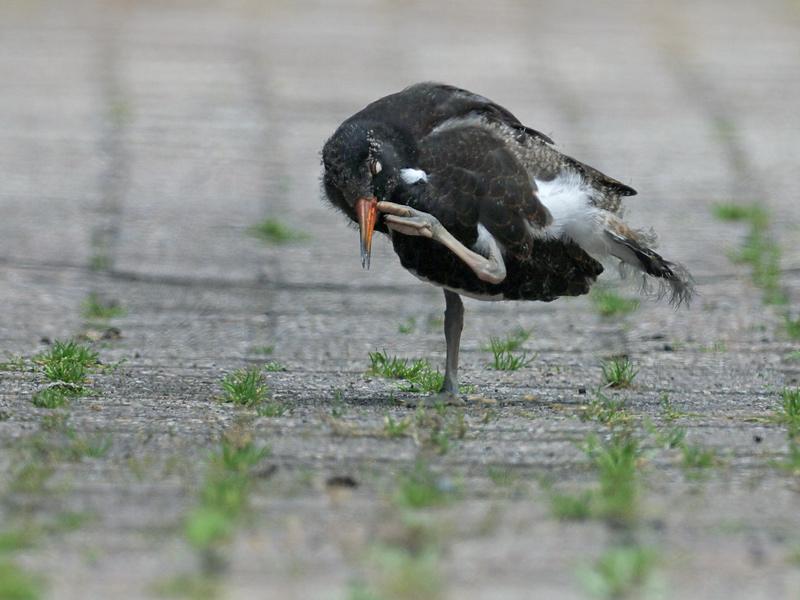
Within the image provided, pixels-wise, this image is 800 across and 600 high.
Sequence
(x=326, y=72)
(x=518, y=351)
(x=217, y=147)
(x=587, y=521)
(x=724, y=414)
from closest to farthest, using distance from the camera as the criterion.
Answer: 1. (x=587, y=521)
2. (x=724, y=414)
3. (x=518, y=351)
4. (x=217, y=147)
5. (x=326, y=72)

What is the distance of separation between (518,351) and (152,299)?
2240mm

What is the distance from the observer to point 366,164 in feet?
19.3

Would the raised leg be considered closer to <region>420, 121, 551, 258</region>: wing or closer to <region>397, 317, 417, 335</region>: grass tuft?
<region>420, 121, 551, 258</region>: wing

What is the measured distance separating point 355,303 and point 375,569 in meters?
4.64

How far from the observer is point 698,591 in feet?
12.0

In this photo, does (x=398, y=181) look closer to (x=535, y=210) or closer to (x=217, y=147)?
(x=535, y=210)

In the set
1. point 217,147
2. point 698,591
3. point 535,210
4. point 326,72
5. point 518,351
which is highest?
point 326,72

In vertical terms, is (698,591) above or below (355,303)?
below

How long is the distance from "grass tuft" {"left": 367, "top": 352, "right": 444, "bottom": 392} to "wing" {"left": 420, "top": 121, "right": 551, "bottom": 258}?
790 mm

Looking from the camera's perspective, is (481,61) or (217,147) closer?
(217,147)

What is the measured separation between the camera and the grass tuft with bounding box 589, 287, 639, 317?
811 centimetres

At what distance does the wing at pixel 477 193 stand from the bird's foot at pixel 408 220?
94mm

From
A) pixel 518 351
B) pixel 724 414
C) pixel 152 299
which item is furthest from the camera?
pixel 152 299

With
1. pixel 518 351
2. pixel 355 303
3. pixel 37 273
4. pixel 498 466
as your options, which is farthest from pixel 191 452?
pixel 37 273
